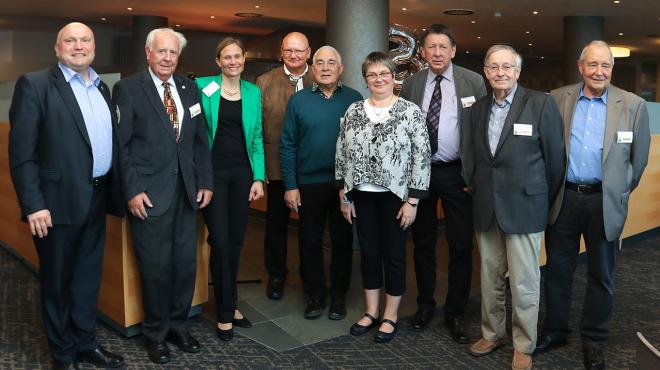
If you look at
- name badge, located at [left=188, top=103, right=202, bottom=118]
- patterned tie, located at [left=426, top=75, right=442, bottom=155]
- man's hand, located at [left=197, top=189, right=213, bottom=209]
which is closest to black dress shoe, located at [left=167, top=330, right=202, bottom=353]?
man's hand, located at [left=197, top=189, right=213, bottom=209]

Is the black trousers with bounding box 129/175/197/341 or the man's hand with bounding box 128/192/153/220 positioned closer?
the man's hand with bounding box 128/192/153/220

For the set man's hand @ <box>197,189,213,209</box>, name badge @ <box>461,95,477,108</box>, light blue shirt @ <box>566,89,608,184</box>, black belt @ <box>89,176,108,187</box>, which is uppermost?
name badge @ <box>461,95,477,108</box>

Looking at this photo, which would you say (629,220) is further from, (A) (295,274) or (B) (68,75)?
(B) (68,75)

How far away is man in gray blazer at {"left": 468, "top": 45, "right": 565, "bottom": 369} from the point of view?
2.82 meters

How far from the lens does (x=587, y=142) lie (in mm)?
2887

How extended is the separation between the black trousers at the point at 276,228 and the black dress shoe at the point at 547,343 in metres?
1.71

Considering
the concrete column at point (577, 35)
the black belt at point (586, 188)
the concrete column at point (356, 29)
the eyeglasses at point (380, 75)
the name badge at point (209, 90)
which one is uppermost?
the concrete column at point (577, 35)

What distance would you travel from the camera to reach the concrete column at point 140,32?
15086mm

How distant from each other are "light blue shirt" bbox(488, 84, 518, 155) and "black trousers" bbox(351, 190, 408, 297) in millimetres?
570

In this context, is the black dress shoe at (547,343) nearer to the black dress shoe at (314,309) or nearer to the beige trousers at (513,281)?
the beige trousers at (513,281)

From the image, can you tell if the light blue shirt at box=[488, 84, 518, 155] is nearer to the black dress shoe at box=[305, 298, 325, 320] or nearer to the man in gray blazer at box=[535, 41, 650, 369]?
the man in gray blazer at box=[535, 41, 650, 369]

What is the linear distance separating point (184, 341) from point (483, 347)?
5.13 feet

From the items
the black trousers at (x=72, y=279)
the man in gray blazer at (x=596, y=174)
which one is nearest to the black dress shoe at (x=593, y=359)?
the man in gray blazer at (x=596, y=174)

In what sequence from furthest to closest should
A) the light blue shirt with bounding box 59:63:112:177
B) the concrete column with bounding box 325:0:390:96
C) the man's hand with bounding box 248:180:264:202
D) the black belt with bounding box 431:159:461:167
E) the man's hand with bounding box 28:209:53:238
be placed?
the concrete column with bounding box 325:0:390:96 → the man's hand with bounding box 248:180:264:202 → the black belt with bounding box 431:159:461:167 → the light blue shirt with bounding box 59:63:112:177 → the man's hand with bounding box 28:209:53:238
